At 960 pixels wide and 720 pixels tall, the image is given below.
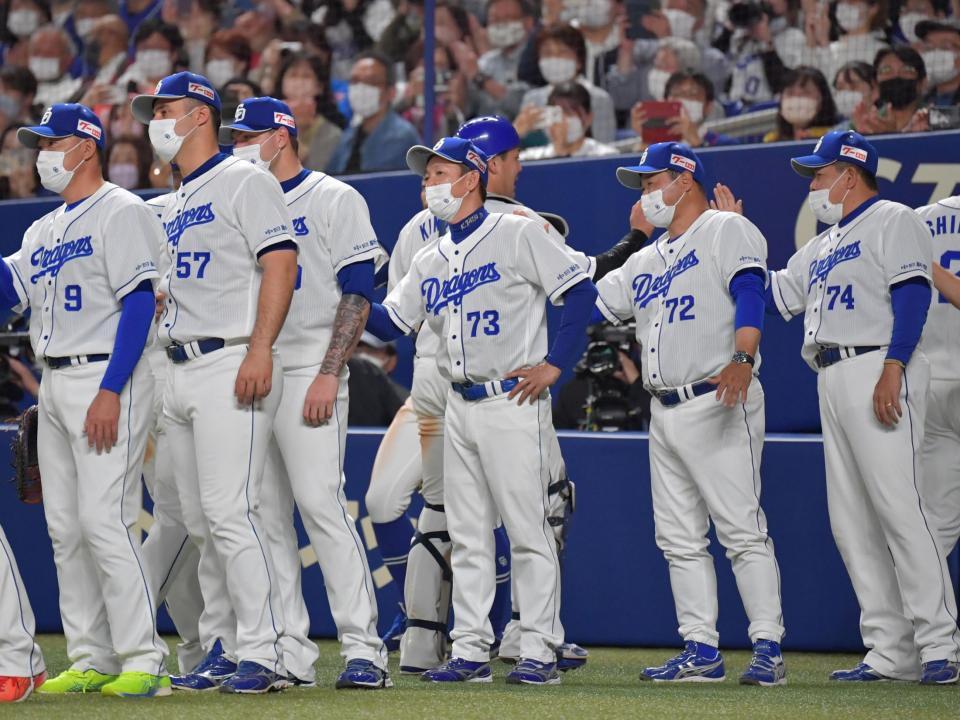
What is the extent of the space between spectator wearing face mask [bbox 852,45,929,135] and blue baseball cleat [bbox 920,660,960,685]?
2.75 m

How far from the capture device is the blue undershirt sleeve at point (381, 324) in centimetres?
498

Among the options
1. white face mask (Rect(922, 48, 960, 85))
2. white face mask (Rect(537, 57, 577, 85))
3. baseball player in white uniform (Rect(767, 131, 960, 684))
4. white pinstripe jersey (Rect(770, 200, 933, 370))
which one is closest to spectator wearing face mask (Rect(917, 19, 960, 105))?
white face mask (Rect(922, 48, 960, 85))

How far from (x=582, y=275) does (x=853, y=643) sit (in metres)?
2.19

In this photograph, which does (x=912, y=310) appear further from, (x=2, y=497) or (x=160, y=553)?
(x=2, y=497)

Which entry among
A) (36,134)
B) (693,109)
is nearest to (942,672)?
(36,134)

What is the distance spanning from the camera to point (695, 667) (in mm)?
4879

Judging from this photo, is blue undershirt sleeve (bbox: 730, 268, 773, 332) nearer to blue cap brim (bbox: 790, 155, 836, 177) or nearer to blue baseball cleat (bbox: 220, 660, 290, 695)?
blue cap brim (bbox: 790, 155, 836, 177)

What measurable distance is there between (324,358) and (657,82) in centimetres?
367

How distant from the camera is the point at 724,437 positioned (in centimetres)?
494

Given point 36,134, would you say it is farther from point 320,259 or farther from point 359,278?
point 359,278

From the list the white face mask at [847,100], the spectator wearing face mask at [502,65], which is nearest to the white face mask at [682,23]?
the spectator wearing face mask at [502,65]

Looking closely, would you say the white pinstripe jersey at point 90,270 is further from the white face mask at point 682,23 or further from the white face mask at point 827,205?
the white face mask at point 682,23

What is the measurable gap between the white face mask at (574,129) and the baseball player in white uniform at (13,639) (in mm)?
4185

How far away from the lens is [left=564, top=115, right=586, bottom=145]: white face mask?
7.66 metres
